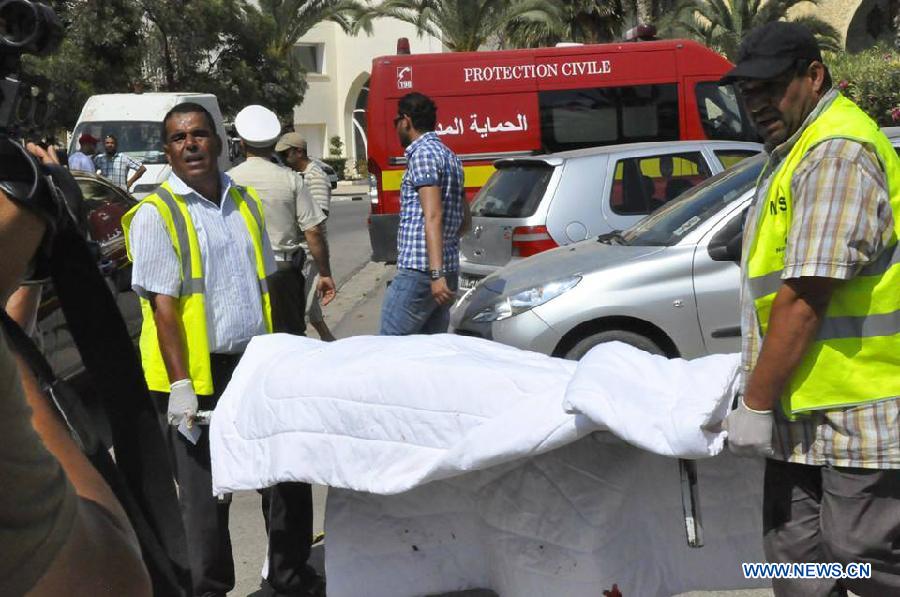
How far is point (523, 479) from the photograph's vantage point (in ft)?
11.6

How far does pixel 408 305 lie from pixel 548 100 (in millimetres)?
9413

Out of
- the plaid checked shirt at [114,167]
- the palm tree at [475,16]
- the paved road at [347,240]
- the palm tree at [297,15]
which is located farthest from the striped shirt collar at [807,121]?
the palm tree at [297,15]

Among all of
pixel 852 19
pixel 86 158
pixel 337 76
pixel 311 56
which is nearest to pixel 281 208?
pixel 86 158

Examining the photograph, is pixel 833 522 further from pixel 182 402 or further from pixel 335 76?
pixel 335 76

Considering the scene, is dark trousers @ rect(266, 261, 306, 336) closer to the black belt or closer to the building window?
the black belt

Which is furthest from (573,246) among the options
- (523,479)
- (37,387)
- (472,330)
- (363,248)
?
(363,248)

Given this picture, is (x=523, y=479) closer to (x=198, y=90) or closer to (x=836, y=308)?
(x=836, y=308)

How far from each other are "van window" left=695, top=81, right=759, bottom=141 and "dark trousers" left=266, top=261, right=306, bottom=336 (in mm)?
9612

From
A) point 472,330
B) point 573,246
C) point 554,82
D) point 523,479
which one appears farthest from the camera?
point 554,82

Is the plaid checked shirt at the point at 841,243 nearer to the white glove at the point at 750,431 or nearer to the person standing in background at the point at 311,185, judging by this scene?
the white glove at the point at 750,431

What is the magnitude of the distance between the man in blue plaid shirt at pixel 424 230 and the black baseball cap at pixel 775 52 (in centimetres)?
310

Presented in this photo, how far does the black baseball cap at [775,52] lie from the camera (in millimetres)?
3051

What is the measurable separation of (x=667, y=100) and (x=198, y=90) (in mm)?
22984

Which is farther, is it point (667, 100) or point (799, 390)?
point (667, 100)
